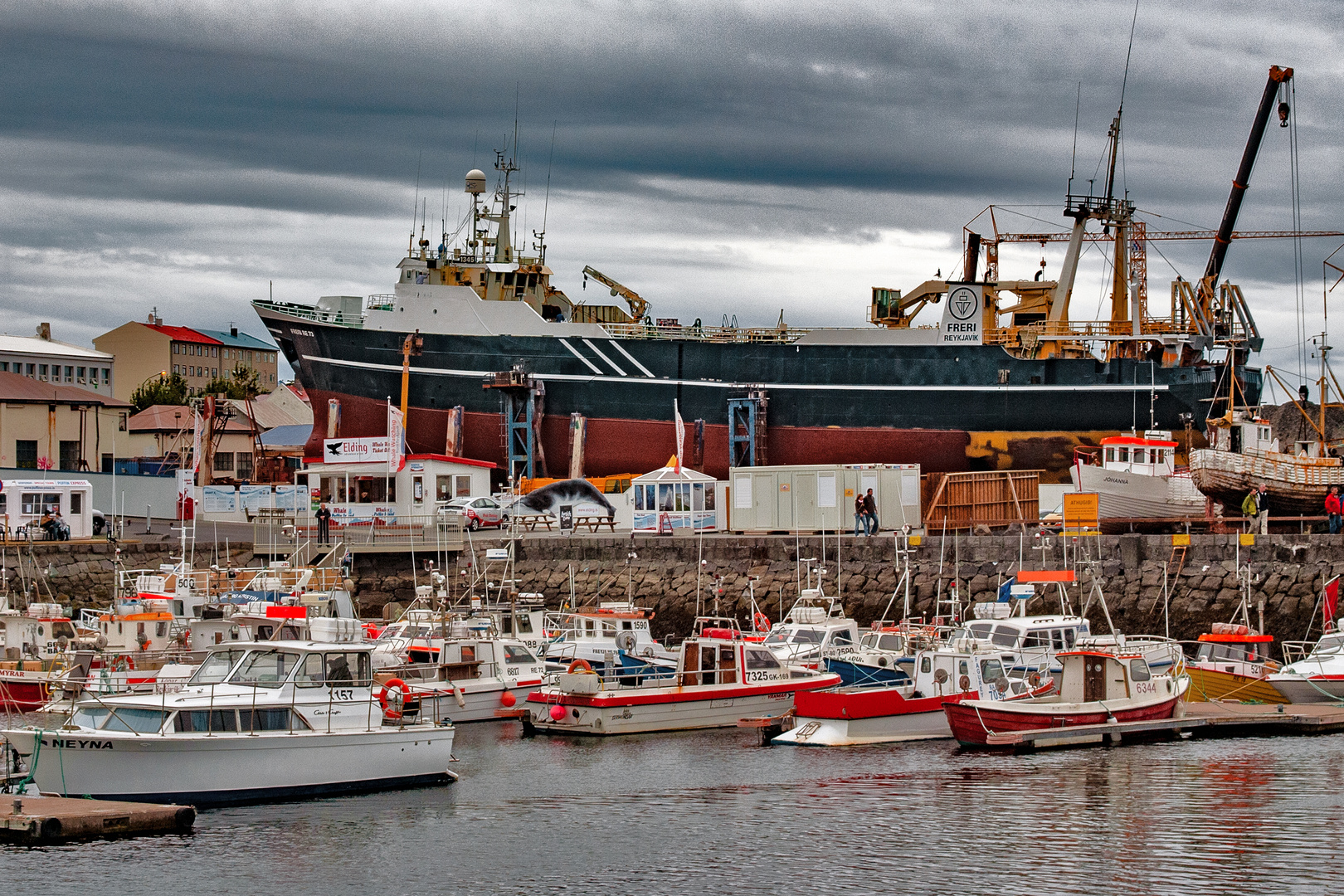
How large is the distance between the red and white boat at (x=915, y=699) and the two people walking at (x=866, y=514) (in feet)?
54.9

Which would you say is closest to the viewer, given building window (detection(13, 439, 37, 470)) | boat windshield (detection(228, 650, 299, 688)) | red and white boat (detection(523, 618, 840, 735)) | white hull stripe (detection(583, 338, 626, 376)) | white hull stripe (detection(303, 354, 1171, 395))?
boat windshield (detection(228, 650, 299, 688))

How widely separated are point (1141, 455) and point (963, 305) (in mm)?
12577

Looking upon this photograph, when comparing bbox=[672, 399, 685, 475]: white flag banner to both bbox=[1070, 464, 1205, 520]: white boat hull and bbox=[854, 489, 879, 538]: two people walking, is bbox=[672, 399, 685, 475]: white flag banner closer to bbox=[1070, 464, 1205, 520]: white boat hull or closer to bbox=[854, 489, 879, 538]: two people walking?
bbox=[854, 489, 879, 538]: two people walking

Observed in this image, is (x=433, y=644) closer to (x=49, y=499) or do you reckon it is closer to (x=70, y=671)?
(x=70, y=671)

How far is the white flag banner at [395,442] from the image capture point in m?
59.3

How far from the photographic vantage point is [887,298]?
6756cm

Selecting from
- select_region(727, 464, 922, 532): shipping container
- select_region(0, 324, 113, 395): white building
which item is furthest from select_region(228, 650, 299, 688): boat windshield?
select_region(0, 324, 113, 395): white building

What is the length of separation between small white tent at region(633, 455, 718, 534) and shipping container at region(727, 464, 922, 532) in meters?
2.09

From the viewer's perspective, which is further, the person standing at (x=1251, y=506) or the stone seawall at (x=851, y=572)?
the person standing at (x=1251, y=506)

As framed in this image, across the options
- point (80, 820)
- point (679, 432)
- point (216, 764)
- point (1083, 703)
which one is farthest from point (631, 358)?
point (80, 820)

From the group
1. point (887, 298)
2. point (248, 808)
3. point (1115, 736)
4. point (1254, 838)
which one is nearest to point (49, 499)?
point (887, 298)

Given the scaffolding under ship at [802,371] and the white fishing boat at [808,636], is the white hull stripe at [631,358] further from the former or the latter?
the white fishing boat at [808,636]

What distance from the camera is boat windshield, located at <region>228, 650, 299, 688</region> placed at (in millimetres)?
26156

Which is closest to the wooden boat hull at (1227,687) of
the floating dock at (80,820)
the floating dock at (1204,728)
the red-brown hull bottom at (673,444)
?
the floating dock at (1204,728)
